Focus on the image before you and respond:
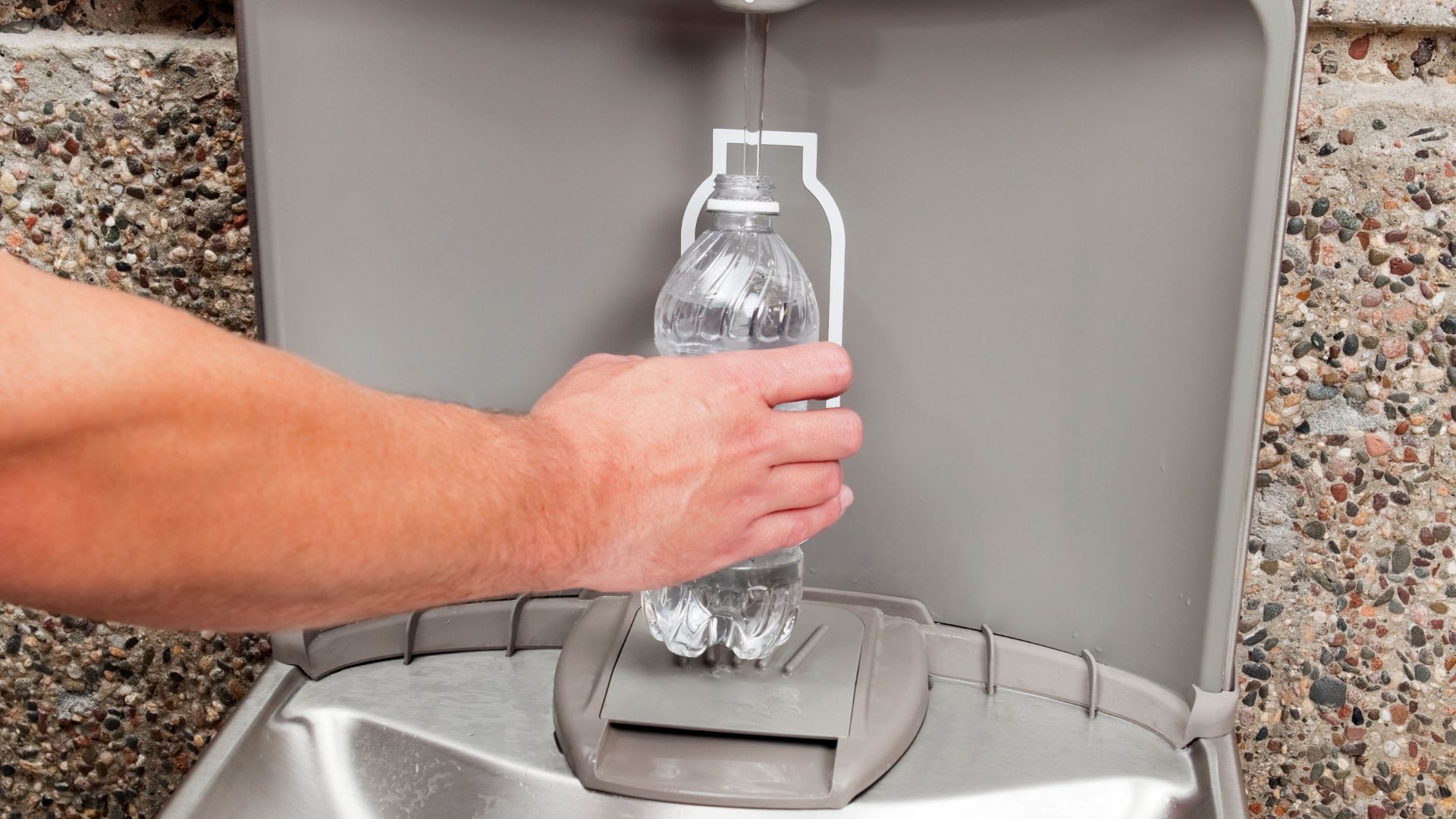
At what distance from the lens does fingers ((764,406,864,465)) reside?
23.2 inches

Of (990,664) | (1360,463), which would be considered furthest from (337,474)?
(1360,463)

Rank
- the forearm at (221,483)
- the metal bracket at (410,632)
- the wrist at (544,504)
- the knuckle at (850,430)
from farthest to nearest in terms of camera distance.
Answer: the metal bracket at (410,632) < the knuckle at (850,430) < the wrist at (544,504) < the forearm at (221,483)

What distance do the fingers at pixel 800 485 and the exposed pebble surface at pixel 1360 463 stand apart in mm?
378

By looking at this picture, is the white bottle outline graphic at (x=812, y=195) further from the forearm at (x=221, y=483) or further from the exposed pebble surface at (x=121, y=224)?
the exposed pebble surface at (x=121, y=224)

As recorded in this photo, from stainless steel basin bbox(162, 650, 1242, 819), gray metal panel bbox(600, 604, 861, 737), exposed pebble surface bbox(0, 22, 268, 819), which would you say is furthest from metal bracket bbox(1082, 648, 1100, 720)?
exposed pebble surface bbox(0, 22, 268, 819)

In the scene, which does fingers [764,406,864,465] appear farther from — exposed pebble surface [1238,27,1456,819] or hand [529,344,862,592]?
exposed pebble surface [1238,27,1456,819]

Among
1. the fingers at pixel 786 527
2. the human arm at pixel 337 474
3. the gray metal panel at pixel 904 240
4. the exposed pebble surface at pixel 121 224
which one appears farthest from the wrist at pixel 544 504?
the exposed pebble surface at pixel 121 224

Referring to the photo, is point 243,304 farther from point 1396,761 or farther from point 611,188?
point 1396,761

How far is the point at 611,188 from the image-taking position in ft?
2.32

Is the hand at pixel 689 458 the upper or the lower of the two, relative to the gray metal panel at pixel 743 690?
upper

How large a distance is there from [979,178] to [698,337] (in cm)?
21

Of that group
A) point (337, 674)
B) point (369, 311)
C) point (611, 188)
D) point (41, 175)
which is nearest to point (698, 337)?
point (611, 188)

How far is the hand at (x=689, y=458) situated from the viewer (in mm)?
543

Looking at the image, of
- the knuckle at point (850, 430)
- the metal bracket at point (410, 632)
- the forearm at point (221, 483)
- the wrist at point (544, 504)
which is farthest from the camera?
the metal bracket at point (410, 632)
